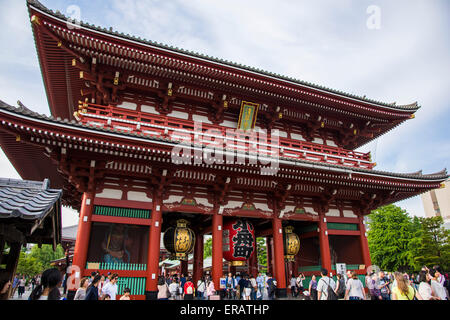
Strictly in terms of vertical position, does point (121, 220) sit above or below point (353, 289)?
above

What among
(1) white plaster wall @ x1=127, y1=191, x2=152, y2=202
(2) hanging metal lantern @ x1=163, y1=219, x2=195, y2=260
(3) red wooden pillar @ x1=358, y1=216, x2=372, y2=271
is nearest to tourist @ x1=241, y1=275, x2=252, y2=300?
(2) hanging metal lantern @ x1=163, y1=219, x2=195, y2=260

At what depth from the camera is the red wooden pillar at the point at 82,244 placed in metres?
9.75

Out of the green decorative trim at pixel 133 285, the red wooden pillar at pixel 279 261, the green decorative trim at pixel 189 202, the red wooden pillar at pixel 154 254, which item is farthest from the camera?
the red wooden pillar at pixel 279 261

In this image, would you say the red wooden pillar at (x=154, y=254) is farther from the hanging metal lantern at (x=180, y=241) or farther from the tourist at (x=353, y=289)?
the tourist at (x=353, y=289)

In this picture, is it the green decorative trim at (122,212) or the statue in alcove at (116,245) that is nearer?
the green decorative trim at (122,212)

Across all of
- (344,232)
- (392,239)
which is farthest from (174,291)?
(392,239)

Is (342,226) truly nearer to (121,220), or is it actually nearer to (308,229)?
(308,229)

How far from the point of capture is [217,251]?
1212 centimetres

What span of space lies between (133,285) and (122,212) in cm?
279

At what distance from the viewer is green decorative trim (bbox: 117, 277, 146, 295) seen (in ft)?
33.7

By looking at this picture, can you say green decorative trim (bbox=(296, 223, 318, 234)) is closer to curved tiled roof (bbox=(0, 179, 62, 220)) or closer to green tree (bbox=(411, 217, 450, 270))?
curved tiled roof (bbox=(0, 179, 62, 220))

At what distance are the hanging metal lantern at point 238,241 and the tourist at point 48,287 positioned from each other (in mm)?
→ 9963

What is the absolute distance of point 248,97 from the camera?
13961 millimetres

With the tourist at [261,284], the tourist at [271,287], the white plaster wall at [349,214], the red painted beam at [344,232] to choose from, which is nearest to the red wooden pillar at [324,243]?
the red painted beam at [344,232]
